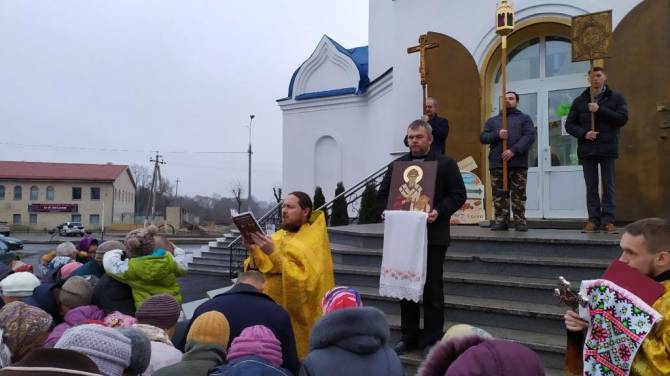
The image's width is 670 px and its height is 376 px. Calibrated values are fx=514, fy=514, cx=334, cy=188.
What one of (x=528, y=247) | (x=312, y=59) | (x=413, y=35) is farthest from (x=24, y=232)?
(x=528, y=247)

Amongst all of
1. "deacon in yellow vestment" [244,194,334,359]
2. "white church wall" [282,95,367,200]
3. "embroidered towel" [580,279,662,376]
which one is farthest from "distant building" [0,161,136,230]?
"embroidered towel" [580,279,662,376]

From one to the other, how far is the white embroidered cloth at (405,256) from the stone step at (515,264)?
1579 millimetres

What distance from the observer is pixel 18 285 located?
4.09 m

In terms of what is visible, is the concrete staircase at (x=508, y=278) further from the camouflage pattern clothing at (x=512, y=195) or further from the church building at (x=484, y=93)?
the church building at (x=484, y=93)

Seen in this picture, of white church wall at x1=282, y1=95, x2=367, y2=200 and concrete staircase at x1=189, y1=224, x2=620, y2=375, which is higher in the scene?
white church wall at x1=282, y1=95, x2=367, y2=200

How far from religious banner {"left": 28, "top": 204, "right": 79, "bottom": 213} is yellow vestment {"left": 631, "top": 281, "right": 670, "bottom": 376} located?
211ft

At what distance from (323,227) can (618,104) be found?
14.6 feet

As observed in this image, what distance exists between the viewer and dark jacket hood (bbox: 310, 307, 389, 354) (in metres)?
2.11

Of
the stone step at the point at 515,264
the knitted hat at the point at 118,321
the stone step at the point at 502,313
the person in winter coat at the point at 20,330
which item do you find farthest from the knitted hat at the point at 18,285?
the stone step at the point at 515,264

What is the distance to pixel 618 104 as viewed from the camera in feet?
20.4

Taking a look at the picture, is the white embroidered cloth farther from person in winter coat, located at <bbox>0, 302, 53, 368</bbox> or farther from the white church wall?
the white church wall

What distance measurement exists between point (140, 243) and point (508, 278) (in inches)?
143

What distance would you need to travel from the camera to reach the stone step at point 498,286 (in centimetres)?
498

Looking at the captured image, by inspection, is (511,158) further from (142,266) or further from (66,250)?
(66,250)
